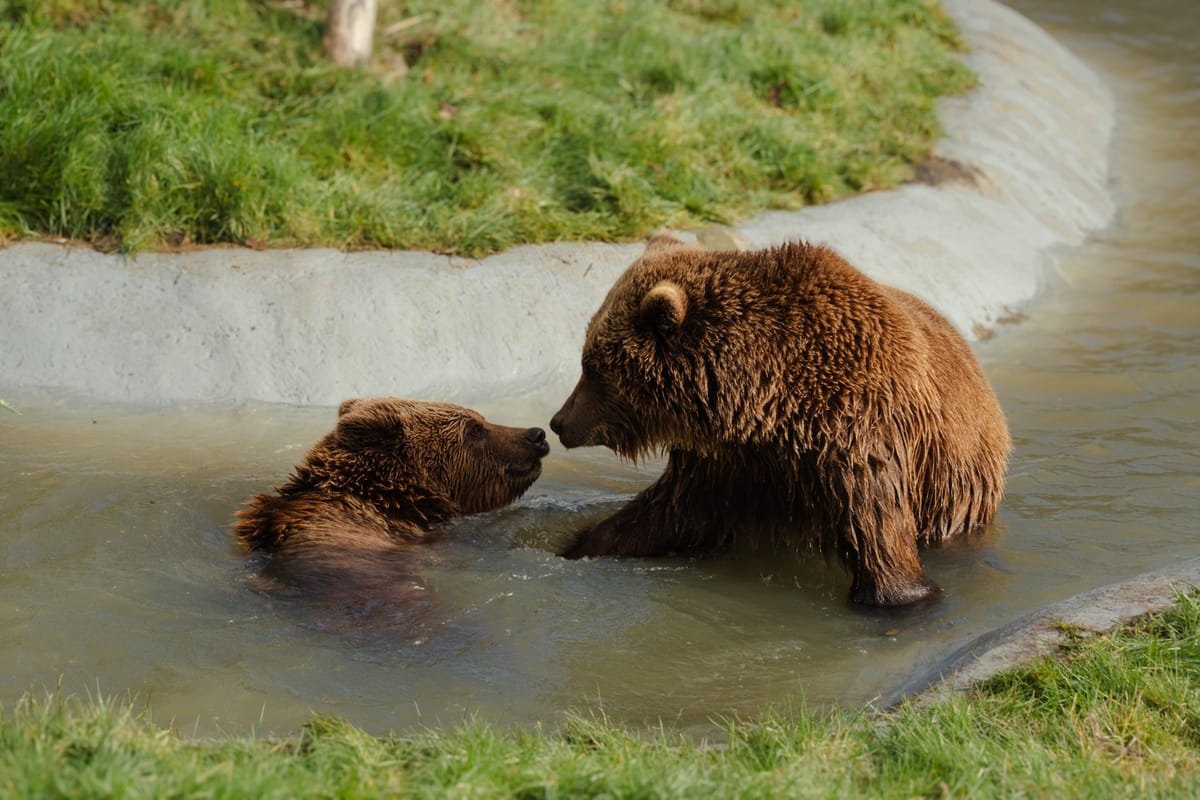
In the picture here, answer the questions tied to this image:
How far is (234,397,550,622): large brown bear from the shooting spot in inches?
223

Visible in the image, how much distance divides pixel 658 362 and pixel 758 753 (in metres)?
2.13

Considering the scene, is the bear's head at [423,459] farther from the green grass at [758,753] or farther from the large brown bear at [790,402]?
the green grass at [758,753]

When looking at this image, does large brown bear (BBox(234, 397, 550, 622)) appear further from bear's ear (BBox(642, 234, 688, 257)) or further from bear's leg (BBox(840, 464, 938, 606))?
bear's leg (BBox(840, 464, 938, 606))

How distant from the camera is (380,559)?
586cm

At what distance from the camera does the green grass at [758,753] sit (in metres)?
3.44

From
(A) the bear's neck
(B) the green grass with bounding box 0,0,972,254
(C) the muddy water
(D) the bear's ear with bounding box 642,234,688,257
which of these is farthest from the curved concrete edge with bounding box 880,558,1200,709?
(B) the green grass with bounding box 0,0,972,254

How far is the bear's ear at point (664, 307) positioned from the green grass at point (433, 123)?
3.48 metres

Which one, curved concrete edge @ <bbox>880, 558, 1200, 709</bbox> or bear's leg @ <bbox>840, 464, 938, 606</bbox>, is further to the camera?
bear's leg @ <bbox>840, 464, 938, 606</bbox>

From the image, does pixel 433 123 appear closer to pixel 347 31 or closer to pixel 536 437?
pixel 347 31

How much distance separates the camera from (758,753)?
4.07 meters

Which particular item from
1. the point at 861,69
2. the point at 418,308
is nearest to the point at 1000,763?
the point at 418,308

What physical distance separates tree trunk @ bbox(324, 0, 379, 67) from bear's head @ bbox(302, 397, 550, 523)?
16.8ft

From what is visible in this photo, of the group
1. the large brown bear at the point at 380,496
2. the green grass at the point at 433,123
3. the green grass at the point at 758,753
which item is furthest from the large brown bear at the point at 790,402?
the green grass at the point at 433,123

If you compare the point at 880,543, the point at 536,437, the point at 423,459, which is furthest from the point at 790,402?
the point at 423,459
